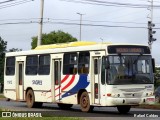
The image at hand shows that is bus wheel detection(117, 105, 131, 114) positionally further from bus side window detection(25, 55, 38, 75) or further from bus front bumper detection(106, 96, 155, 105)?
bus side window detection(25, 55, 38, 75)

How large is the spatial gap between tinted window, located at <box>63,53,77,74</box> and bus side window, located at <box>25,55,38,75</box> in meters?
3.02

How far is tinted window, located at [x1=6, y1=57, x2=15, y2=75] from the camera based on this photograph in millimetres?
30281

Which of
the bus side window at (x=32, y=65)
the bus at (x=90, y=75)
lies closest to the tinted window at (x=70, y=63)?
the bus at (x=90, y=75)

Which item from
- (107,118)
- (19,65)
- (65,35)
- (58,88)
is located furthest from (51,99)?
(65,35)

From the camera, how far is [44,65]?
88.9 feet

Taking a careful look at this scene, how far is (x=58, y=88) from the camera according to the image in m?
25.8

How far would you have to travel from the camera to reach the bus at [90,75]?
72.0ft

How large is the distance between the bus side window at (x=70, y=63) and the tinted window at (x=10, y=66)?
5.78 m

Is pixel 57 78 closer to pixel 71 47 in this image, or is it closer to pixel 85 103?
pixel 71 47

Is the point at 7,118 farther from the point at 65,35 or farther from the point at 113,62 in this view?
the point at 65,35

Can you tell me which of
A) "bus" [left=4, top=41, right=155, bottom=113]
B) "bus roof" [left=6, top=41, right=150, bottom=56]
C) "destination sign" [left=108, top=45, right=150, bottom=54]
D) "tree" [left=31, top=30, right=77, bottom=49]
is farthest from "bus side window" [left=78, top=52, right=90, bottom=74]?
"tree" [left=31, top=30, right=77, bottom=49]

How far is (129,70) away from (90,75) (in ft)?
6.42

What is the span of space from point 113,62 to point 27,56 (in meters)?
8.05

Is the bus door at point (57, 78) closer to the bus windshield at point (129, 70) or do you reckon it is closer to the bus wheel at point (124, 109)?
the bus wheel at point (124, 109)
